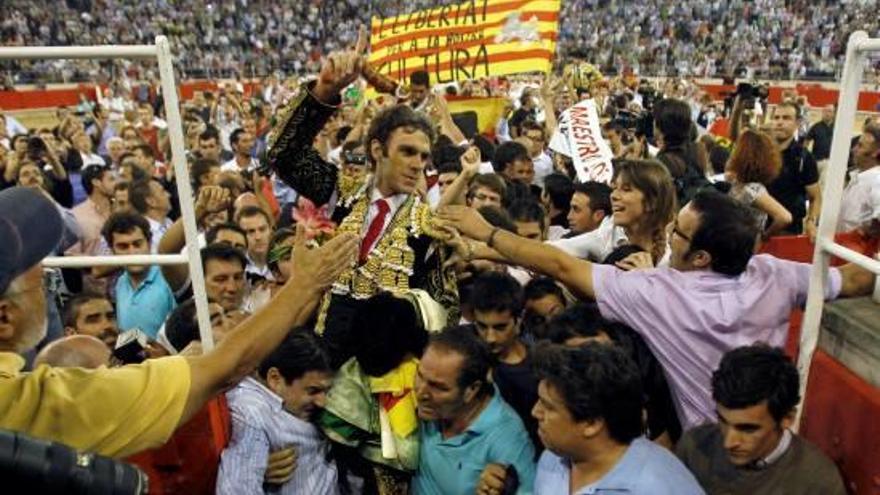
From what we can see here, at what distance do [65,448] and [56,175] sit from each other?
6352 millimetres

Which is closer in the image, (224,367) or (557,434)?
(224,367)

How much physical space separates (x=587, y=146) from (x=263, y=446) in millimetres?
4105

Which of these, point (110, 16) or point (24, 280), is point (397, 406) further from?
point (110, 16)

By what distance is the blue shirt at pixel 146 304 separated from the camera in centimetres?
373

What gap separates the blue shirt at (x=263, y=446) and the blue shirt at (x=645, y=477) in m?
0.79

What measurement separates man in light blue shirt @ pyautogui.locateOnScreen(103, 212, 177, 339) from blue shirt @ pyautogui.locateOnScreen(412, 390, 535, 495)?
5.44ft

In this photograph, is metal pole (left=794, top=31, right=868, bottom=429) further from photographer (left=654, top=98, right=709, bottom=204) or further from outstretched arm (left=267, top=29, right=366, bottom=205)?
photographer (left=654, top=98, right=709, bottom=204)

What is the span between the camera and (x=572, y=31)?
3556cm

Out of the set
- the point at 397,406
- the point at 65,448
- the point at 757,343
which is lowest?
the point at 397,406

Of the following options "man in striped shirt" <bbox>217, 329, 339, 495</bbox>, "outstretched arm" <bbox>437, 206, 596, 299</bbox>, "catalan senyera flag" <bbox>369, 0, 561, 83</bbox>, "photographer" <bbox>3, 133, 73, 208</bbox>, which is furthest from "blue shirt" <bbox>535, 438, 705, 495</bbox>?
"catalan senyera flag" <bbox>369, 0, 561, 83</bbox>

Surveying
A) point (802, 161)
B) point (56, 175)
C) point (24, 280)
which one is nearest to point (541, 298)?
point (24, 280)

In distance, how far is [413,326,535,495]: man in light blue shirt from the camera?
2512 mm

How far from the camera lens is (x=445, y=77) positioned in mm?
7402

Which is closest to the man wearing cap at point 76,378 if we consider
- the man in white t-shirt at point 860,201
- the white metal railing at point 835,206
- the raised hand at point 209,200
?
the white metal railing at point 835,206
